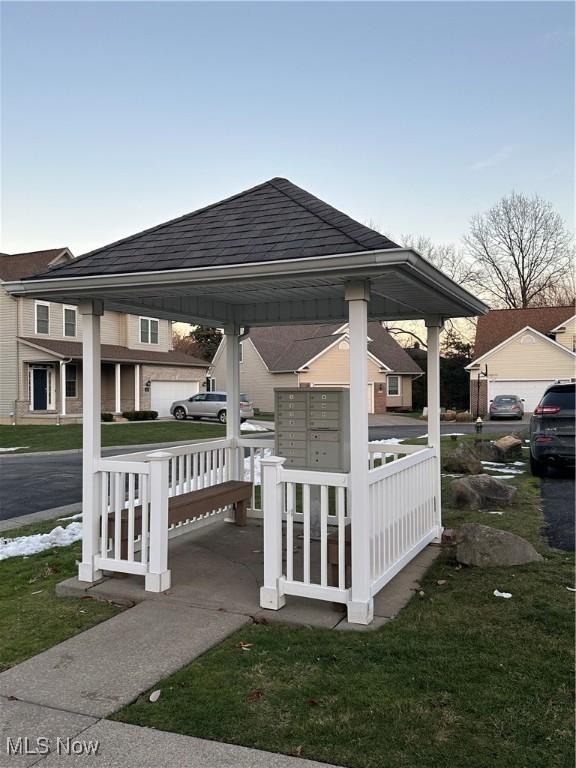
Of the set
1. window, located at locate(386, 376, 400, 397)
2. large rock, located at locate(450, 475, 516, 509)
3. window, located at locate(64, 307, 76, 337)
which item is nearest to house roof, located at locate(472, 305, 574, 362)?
window, located at locate(386, 376, 400, 397)

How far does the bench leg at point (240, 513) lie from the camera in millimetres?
7500

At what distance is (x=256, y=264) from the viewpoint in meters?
4.46

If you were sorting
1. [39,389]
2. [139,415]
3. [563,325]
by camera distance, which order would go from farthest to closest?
[563,325]
[139,415]
[39,389]

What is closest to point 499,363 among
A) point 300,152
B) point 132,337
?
point 132,337

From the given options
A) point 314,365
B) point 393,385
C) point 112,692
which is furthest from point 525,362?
point 112,692

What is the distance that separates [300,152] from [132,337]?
2043cm

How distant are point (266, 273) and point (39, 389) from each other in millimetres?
26267

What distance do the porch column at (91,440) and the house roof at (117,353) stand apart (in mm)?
21993

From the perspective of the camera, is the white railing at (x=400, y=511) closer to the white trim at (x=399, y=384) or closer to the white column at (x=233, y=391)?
the white column at (x=233, y=391)

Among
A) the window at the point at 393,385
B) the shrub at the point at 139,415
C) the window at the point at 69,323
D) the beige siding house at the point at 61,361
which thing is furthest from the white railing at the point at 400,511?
the window at the point at 393,385

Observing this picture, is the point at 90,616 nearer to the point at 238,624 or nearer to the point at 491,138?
the point at 238,624

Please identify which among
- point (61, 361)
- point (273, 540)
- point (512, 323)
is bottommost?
point (273, 540)

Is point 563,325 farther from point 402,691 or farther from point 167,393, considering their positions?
point 402,691

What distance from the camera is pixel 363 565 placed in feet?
14.7
